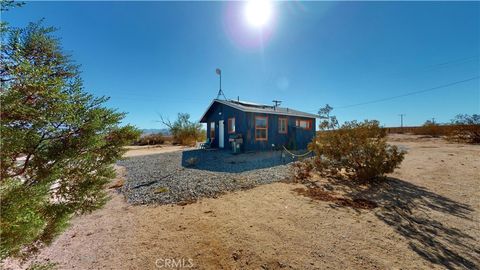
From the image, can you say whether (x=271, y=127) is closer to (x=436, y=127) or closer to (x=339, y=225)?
(x=339, y=225)

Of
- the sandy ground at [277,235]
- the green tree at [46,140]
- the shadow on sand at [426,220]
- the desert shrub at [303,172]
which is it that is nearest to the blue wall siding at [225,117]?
the desert shrub at [303,172]

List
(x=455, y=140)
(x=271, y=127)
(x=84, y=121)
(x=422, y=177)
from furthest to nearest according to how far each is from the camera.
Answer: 1. (x=455, y=140)
2. (x=271, y=127)
3. (x=422, y=177)
4. (x=84, y=121)

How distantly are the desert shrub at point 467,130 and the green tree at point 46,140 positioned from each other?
91.9ft

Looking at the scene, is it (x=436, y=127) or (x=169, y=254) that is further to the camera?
(x=436, y=127)

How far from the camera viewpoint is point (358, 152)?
236 inches

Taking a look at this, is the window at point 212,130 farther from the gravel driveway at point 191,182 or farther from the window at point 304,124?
the gravel driveway at point 191,182

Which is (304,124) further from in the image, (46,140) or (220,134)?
(46,140)

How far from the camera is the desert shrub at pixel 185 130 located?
21.5 metres

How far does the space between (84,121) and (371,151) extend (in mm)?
6670

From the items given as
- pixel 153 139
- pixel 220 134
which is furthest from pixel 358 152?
pixel 153 139

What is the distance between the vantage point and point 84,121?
1905 mm

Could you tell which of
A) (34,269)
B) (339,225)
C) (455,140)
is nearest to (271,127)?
(339,225)

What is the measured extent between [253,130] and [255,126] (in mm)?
289

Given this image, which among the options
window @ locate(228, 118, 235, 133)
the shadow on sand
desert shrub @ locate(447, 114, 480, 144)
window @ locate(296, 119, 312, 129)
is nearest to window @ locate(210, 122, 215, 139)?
window @ locate(228, 118, 235, 133)
